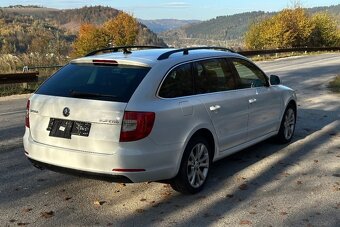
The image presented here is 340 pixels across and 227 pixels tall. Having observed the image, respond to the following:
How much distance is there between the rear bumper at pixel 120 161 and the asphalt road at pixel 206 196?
0.38 m

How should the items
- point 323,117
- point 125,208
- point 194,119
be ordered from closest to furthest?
1. point 125,208
2. point 194,119
3. point 323,117

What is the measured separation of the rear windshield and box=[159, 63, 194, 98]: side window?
10.4 inches

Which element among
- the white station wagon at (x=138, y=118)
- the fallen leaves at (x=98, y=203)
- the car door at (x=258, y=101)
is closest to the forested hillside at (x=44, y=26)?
the car door at (x=258, y=101)

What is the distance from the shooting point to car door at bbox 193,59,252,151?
5.40m

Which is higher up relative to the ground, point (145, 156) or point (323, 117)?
point (145, 156)

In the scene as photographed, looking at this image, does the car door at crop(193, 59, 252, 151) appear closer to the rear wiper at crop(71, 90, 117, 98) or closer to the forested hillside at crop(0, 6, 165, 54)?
the rear wiper at crop(71, 90, 117, 98)

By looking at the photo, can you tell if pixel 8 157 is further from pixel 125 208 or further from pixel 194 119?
pixel 194 119

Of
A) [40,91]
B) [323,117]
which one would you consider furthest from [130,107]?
[323,117]

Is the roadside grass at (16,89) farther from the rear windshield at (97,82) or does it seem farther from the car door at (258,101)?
the rear windshield at (97,82)

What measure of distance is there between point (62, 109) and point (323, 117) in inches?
287

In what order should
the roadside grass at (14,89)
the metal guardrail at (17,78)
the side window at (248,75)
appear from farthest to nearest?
the metal guardrail at (17,78)
the roadside grass at (14,89)
the side window at (248,75)

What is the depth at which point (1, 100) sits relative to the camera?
13422 millimetres

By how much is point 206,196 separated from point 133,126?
132 cm

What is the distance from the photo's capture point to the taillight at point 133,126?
4418 mm
